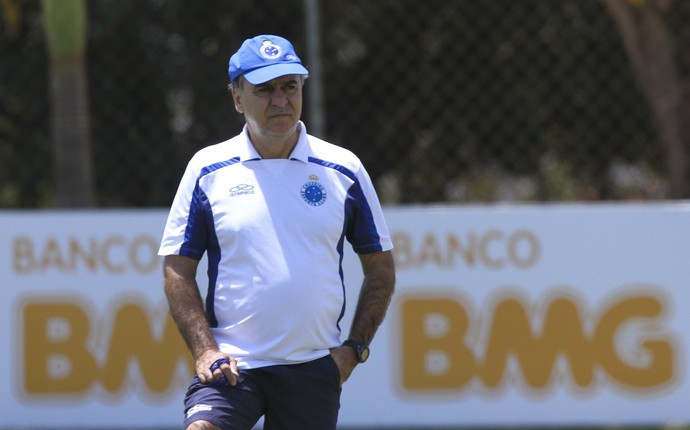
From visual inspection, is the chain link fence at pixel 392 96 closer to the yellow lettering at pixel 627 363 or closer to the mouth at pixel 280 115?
the yellow lettering at pixel 627 363

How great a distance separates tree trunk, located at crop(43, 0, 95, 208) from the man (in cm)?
346

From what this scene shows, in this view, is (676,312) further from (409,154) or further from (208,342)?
(208,342)

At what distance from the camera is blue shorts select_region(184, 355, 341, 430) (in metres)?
3.97

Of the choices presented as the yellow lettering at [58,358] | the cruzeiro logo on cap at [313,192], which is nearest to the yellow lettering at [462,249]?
the yellow lettering at [58,358]

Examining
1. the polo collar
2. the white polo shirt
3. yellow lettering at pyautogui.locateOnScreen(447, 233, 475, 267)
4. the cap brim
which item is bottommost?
yellow lettering at pyautogui.locateOnScreen(447, 233, 475, 267)

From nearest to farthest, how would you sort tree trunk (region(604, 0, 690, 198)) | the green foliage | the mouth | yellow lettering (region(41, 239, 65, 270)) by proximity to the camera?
the mouth, yellow lettering (region(41, 239, 65, 270)), the green foliage, tree trunk (region(604, 0, 690, 198))

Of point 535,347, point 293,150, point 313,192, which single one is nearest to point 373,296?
point 313,192

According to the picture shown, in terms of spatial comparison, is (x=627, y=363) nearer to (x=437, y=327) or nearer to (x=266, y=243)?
(x=437, y=327)

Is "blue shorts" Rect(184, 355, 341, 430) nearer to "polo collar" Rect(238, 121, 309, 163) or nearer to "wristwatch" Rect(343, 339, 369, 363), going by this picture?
"wristwatch" Rect(343, 339, 369, 363)

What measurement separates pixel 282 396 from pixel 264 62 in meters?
1.13

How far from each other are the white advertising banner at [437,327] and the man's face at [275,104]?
311 centimetres

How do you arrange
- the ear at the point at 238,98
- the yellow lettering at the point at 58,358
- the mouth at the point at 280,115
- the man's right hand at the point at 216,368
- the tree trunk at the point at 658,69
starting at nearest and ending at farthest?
the man's right hand at the point at 216,368 < the mouth at the point at 280,115 < the ear at the point at 238,98 < the yellow lettering at the point at 58,358 < the tree trunk at the point at 658,69

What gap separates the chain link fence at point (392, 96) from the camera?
7.81 m

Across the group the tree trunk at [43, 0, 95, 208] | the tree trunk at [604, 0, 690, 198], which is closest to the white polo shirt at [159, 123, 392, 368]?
the tree trunk at [43, 0, 95, 208]
